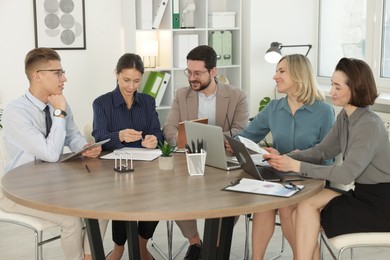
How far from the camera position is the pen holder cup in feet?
9.46

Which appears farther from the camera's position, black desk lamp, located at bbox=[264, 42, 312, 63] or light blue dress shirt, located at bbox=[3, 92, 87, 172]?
black desk lamp, located at bbox=[264, 42, 312, 63]

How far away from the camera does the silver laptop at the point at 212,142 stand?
2961mm

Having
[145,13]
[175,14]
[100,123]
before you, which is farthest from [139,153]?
[175,14]

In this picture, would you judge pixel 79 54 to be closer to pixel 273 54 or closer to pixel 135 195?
pixel 273 54

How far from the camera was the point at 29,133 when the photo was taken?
10.3ft

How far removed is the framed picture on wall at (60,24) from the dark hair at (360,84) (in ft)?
9.78

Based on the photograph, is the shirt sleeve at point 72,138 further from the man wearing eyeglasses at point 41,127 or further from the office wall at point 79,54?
the office wall at point 79,54

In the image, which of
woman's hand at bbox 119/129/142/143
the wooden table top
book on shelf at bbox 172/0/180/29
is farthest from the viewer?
book on shelf at bbox 172/0/180/29

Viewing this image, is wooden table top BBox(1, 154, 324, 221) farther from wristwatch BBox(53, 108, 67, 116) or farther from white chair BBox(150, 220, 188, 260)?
white chair BBox(150, 220, 188, 260)

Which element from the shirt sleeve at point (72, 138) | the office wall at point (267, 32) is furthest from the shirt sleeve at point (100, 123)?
the office wall at point (267, 32)

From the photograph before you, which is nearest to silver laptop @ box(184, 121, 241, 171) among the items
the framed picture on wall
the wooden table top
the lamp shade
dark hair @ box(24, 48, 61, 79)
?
the wooden table top

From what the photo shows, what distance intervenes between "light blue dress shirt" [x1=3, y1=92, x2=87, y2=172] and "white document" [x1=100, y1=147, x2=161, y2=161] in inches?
10.7

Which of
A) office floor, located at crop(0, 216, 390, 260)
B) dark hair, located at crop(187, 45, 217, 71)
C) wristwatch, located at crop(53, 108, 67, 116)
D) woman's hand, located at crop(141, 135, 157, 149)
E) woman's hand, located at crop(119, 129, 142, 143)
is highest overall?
dark hair, located at crop(187, 45, 217, 71)

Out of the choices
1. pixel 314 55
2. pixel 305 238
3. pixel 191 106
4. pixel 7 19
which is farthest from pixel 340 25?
pixel 305 238
